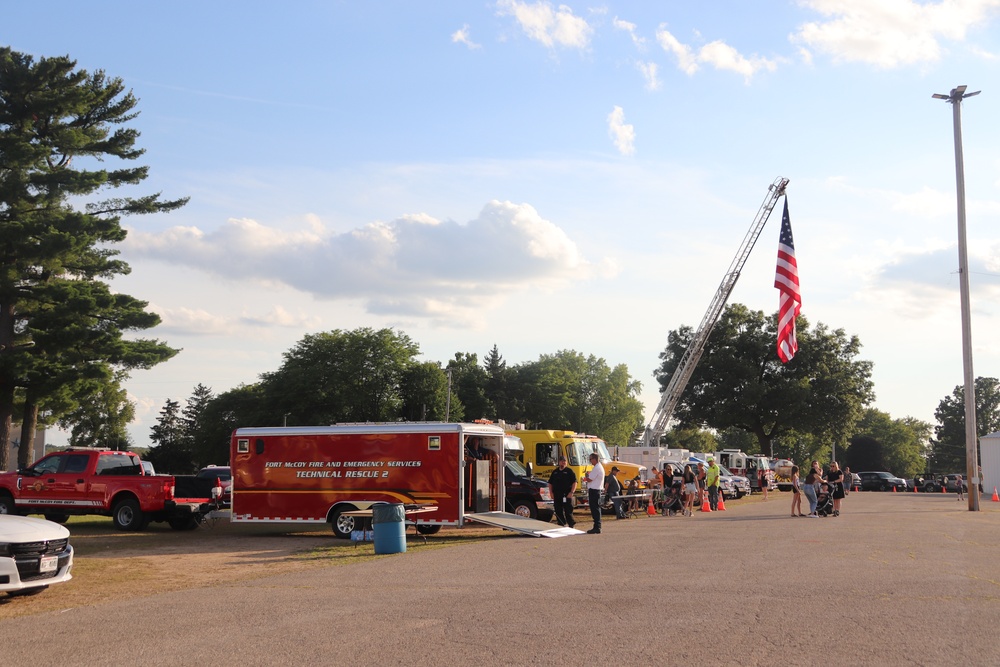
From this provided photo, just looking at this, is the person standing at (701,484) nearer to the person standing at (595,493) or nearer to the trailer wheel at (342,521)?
the person standing at (595,493)

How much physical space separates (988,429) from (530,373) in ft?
219

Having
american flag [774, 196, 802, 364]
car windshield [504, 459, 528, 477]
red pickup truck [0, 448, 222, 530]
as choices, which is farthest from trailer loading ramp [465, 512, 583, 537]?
american flag [774, 196, 802, 364]

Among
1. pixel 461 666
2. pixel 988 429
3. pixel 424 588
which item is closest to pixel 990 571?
pixel 424 588

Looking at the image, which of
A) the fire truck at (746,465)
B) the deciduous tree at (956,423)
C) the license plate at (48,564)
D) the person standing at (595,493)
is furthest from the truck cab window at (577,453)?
the deciduous tree at (956,423)

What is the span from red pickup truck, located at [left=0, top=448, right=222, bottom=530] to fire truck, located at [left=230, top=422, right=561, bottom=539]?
255 centimetres

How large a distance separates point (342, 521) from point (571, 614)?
441 inches

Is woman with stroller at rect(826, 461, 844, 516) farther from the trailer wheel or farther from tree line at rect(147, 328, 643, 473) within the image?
tree line at rect(147, 328, 643, 473)

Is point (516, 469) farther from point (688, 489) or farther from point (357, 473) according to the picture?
point (688, 489)

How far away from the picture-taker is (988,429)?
132 m

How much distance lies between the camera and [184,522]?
23.4m

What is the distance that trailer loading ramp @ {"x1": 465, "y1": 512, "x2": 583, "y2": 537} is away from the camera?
19.5 meters

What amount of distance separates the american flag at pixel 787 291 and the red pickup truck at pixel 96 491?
A: 25386 millimetres

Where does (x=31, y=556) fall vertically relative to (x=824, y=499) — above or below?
above

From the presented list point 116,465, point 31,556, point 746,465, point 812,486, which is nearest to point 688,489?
point 812,486
